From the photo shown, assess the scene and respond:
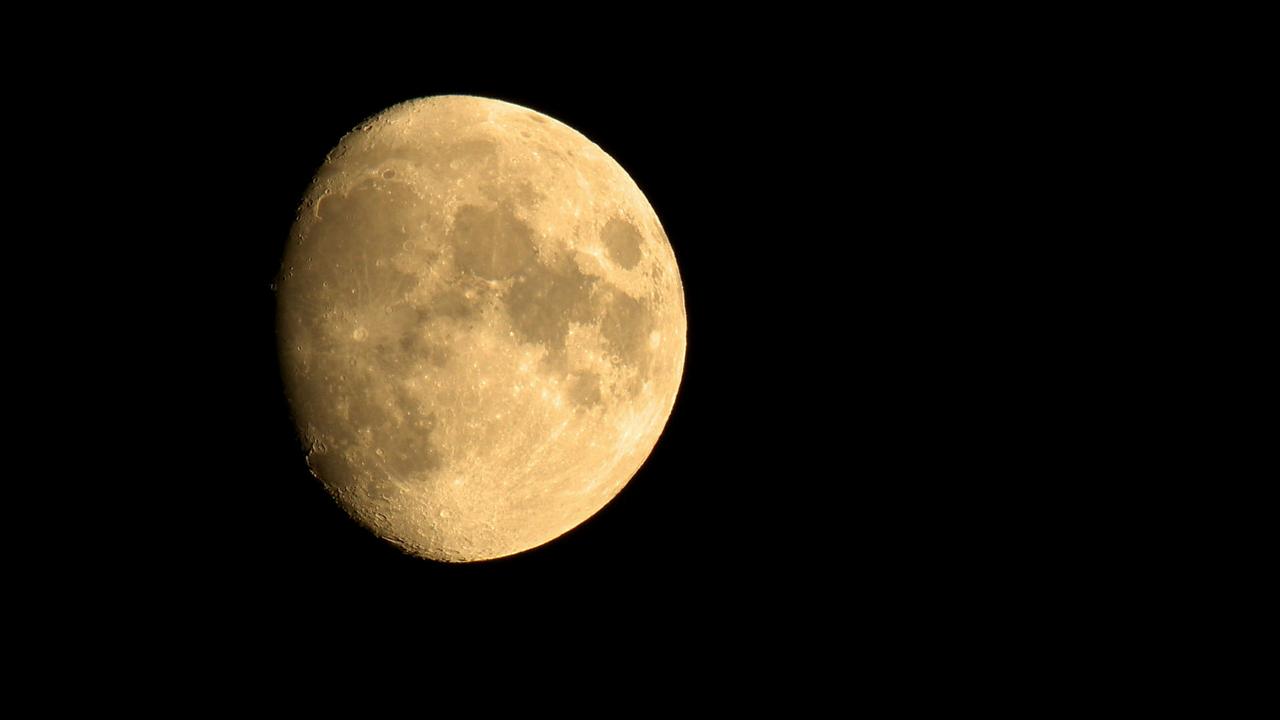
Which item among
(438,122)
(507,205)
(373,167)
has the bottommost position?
(507,205)

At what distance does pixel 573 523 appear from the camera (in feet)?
13.1

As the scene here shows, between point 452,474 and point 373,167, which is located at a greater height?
point 373,167

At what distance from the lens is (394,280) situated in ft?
10.4

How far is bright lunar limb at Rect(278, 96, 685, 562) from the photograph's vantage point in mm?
3195

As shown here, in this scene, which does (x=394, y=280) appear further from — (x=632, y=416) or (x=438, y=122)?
(x=632, y=416)

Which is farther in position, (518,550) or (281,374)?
(518,550)

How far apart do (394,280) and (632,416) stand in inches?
47.2

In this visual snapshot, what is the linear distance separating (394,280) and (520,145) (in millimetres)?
834

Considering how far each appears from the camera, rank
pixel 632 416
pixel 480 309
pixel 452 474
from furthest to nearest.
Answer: pixel 632 416 → pixel 452 474 → pixel 480 309

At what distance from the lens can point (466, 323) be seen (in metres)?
3.17

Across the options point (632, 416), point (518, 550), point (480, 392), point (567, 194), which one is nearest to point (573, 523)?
point (518, 550)

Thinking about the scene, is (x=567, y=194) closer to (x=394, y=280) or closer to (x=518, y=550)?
(x=394, y=280)

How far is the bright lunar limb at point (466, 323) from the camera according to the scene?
3.20 m

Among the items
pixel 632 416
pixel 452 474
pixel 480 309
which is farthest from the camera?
pixel 632 416
